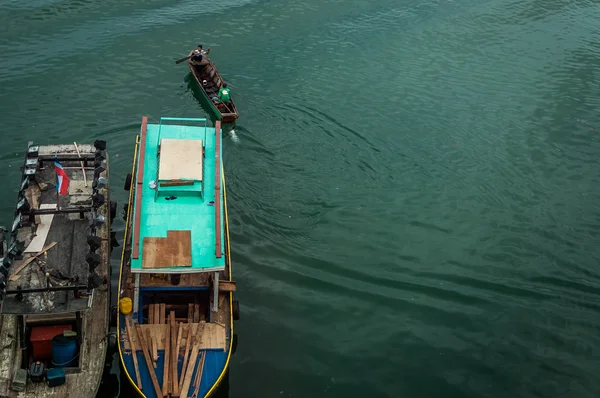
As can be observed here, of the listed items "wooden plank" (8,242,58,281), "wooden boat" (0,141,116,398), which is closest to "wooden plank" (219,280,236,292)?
"wooden boat" (0,141,116,398)

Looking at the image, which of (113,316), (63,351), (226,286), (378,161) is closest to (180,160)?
(226,286)

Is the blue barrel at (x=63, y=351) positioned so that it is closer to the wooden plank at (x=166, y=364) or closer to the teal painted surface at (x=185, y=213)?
the wooden plank at (x=166, y=364)

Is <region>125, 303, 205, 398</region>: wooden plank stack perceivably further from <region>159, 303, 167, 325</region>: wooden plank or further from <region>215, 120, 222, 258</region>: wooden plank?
<region>215, 120, 222, 258</region>: wooden plank

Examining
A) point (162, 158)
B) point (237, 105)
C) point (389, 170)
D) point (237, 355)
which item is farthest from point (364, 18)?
point (237, 355)

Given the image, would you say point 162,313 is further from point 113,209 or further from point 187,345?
point 113,209

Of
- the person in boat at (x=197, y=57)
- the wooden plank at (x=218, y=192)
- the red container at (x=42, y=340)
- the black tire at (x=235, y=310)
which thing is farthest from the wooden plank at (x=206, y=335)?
the person in boat at (x=197, y=57)
